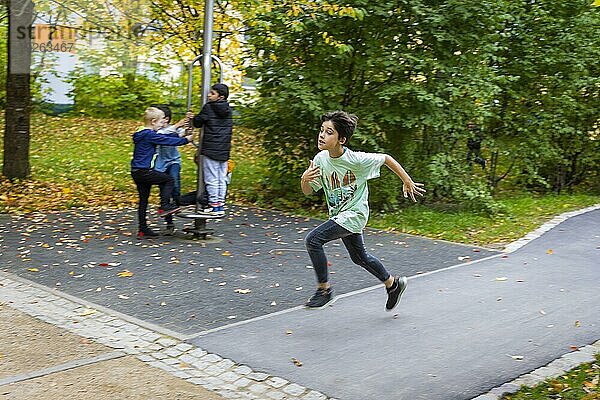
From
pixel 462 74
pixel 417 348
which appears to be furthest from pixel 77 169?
pixel 417 348

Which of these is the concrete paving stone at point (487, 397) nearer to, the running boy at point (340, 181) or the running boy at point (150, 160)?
the running boy at point (340, 181)

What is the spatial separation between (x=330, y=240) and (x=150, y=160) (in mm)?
3773

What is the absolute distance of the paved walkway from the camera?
18.0ft

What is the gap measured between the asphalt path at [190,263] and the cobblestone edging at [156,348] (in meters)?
0.25

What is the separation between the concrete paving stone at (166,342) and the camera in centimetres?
612

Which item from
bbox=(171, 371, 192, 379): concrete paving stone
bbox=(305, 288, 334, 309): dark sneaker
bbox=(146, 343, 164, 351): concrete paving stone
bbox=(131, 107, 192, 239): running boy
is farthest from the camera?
bbox=(131, 107, 192, 239): running boy

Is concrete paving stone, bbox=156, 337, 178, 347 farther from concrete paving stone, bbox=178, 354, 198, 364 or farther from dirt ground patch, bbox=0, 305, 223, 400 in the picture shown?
dirt ground patch, bbox=0, 305, 223, 400

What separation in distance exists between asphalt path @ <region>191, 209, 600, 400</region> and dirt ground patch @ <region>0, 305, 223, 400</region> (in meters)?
0.64

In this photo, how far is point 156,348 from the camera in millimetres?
6023

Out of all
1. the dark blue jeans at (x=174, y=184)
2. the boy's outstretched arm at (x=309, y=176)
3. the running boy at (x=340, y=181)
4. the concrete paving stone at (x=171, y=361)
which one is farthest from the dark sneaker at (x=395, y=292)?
the dark blue jeans at (x=174, y=184)

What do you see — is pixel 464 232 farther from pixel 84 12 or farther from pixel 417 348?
pixel 84 12

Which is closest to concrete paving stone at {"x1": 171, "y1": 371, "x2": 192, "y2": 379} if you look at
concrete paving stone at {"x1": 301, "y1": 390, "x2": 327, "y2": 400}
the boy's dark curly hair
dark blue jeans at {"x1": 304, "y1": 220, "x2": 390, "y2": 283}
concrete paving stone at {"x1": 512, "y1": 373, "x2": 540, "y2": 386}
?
concrete paving stone at {"x1": 301, "y1": 390, "x2": 327, "y2": 400}

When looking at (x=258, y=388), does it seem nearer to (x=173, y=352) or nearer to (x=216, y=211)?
(x=173, y=352)

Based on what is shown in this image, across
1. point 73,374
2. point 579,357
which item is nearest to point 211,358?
point 73,374
